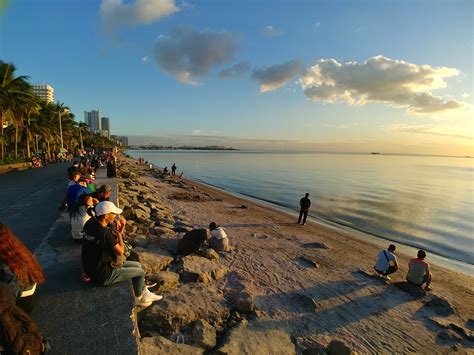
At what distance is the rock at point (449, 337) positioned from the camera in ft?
19.7

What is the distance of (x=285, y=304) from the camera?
6.32 m

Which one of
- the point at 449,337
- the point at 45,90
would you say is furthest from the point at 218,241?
the point at 45,90

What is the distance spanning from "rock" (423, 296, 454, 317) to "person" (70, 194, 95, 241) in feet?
27.8

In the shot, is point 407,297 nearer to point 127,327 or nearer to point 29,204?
point 127,327

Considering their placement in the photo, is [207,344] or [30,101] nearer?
[207,344]

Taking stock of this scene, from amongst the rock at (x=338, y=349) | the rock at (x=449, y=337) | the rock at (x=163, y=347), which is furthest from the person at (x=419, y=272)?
the rock at (x=163, y=347)

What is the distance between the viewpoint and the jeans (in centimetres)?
406

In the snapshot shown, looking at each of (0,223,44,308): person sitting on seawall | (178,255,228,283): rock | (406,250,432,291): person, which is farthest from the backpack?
(406,250,432,291): person

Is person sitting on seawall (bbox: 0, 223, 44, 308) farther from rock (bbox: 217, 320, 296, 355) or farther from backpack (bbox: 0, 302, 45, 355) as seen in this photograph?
rock (bbox: 217, 320, 296, 355)

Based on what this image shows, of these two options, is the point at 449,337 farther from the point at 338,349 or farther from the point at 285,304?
the point at 285,304

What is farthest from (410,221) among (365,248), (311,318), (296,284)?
(311,318)

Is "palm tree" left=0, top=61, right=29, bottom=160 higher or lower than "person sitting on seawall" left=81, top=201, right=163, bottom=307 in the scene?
higher

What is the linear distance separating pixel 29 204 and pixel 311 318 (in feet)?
35.9

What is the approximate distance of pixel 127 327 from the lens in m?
3.29
